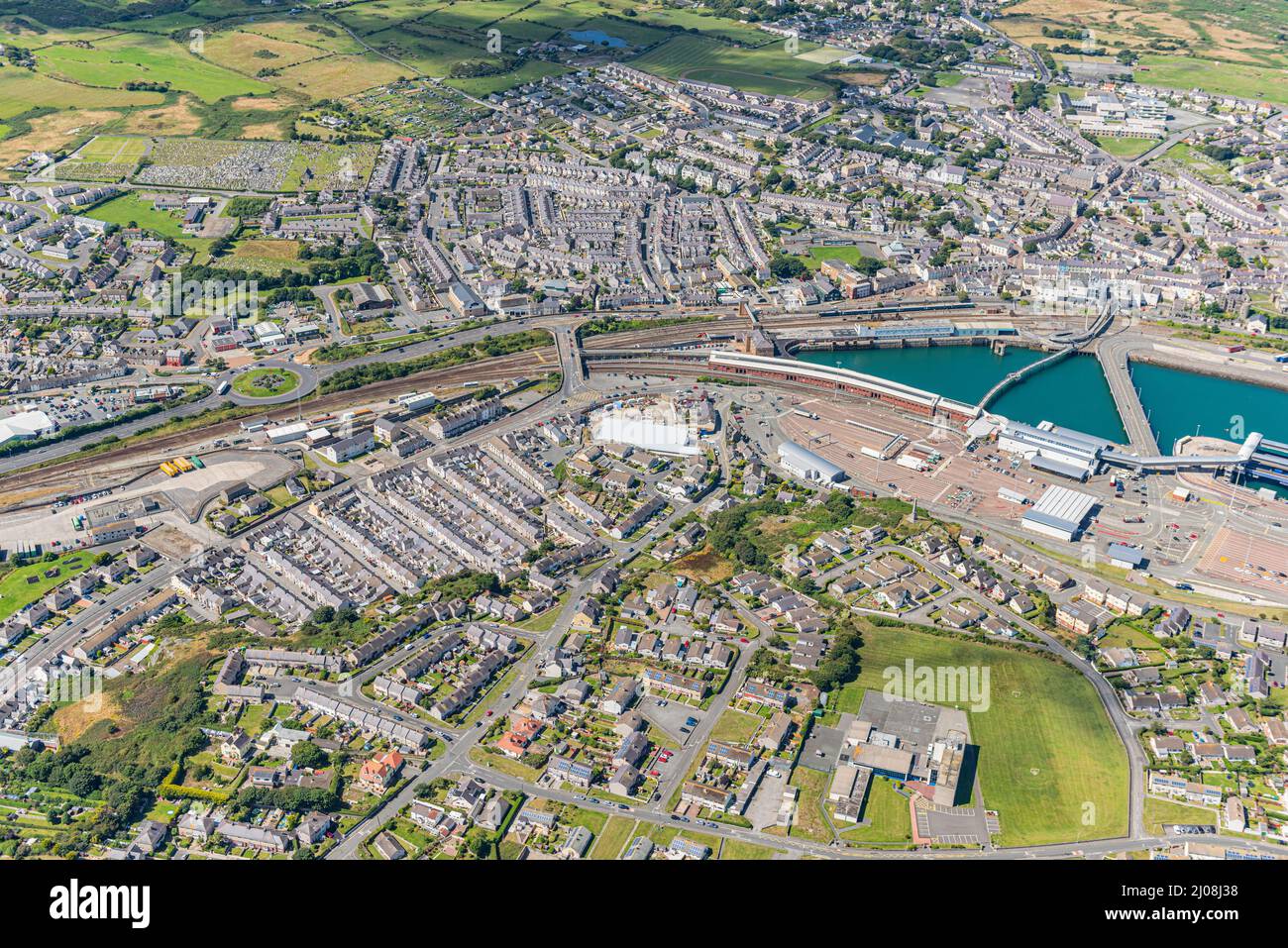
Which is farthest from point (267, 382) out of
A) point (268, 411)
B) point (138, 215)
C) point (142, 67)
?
point (142, 67)

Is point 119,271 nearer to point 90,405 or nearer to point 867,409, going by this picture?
point 90,405

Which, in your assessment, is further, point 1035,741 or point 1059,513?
point 1059,513

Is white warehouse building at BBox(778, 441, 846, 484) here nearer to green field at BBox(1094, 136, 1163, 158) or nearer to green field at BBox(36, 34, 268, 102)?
green field at BBox(1094, 136, 1163, 158)

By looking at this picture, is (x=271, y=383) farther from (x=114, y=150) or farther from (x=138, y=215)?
(x=114, y=150)

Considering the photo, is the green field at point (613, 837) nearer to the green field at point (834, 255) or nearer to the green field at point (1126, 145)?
the green field at point (834, 255)

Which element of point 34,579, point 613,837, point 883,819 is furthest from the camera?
point 34,579

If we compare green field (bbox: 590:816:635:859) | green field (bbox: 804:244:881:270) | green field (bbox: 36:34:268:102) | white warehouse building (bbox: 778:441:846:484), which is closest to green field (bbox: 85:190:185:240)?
green field (bbox: 36:34:268:102)
